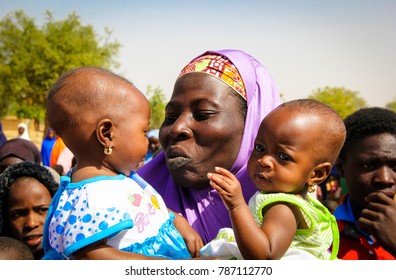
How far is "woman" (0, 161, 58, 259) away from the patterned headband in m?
1.13

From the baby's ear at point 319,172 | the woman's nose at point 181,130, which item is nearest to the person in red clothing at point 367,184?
the baby's ear at point 319,172

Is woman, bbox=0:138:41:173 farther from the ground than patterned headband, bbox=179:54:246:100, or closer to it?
closer to it

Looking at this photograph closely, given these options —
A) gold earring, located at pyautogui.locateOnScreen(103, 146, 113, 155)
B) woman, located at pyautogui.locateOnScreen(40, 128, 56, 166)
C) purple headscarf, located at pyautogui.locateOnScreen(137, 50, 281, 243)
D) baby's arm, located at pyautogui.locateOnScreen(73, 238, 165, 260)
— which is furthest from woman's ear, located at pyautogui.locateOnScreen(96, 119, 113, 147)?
woman, located at pyautogui.locateOnScreen(40, 128, 56, 166)

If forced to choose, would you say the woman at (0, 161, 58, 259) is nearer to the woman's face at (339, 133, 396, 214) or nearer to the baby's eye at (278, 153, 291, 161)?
the baby's eye at (278, 153, 291, 161)

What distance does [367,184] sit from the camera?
2207 mm

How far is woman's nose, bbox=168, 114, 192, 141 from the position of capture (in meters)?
1.87

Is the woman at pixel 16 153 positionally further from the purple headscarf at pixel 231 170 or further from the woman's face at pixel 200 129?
the woman's face at pixel 200 129

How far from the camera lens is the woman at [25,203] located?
252cm

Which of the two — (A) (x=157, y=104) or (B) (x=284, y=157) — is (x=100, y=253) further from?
(A) (x=157, y=104)

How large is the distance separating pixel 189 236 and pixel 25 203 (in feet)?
3.97

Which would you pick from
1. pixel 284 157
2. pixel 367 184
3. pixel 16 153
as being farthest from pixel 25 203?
pixel 16 153

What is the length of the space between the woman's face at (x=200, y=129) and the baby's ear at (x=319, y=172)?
1.27 ft

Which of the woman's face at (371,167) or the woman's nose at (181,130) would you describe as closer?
the woman's nose at (181,130)

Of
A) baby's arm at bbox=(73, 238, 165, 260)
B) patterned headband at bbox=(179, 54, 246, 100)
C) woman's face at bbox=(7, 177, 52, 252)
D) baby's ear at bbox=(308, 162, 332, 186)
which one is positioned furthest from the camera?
woman's face at bbox=(7, 177, 52, 252)
